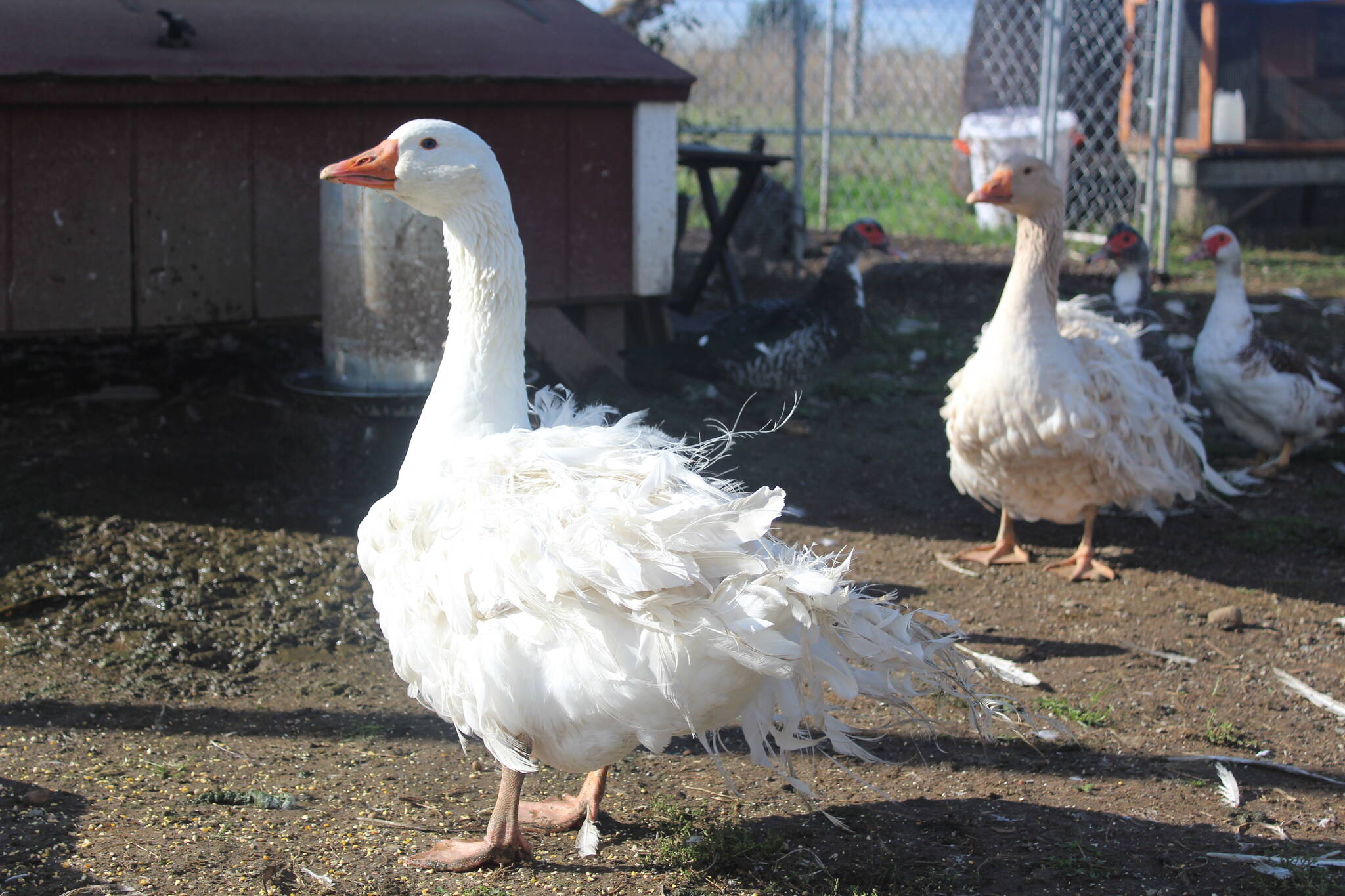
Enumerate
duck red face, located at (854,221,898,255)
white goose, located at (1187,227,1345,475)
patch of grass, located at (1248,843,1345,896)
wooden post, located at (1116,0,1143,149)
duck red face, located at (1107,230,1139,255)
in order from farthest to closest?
wooden post, located at (1116,0,1143,149) → duck red face, located at (854,221,898,255) → duck red face, located at (1107,230,1139,255) → white goose, located at (1187,227,1345,475) → patch of grass, located at (1248,843,1345,896)

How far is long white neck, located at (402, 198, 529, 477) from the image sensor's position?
10.5ft

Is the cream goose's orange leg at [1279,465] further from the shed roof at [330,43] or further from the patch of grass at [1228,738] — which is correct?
the shed roof at [330,43]

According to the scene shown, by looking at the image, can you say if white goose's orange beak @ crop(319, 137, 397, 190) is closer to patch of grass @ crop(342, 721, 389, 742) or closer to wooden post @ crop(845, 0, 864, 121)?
patch of grass @ crop(342, 721, 389, 742)

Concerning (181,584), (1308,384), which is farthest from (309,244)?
(1308,384)

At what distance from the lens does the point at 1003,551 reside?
5.35 m

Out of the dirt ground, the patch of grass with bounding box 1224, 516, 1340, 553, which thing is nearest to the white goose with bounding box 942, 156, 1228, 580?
the dirt ground

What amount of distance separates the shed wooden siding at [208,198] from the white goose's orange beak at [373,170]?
2.91m

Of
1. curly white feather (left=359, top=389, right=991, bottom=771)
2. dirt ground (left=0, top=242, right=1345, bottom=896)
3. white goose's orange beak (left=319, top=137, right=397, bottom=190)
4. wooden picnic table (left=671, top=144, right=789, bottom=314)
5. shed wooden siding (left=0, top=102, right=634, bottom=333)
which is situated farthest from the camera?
wooden picnic table (left=671, top=144, right=789, bottom=314)

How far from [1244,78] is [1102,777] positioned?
10.2m

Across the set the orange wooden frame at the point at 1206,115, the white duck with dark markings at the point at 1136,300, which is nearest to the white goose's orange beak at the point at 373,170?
the white duck with dark markings at the point at 1136,300

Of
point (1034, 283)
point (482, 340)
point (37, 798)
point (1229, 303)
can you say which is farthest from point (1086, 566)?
point (37, 798)

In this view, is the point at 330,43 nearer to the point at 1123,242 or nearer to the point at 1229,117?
the point at 1123,242

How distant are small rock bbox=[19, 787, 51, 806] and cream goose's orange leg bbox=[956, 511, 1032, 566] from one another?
3696 mm

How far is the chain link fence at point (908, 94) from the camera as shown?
12.4 meters
